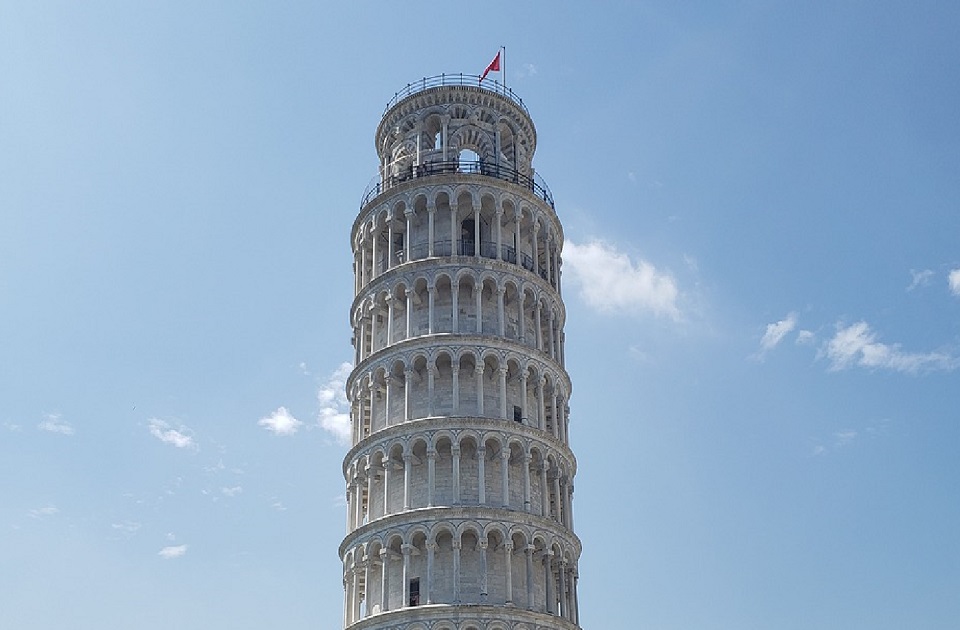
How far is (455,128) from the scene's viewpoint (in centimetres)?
7100

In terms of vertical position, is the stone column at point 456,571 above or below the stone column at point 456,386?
below

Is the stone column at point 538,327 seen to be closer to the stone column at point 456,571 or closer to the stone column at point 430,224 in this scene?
the stone column at point 430,224

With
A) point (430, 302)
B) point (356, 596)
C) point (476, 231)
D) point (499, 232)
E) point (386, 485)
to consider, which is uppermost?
point (499, 232)

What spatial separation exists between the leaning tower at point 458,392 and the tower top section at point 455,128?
0.32ft

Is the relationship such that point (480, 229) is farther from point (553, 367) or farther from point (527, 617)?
point (527, 617)

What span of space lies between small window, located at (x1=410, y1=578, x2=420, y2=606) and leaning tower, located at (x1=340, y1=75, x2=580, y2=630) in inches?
2.3

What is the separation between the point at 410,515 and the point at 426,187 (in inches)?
710

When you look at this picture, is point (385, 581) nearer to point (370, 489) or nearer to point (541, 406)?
point (370, 489)

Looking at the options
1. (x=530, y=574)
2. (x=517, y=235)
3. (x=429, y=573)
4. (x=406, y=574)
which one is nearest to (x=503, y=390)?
(x=530, y=574)

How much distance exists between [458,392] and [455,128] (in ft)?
56.6

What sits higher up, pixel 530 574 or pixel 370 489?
pixel 370 489

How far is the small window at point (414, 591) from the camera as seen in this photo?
57.4m

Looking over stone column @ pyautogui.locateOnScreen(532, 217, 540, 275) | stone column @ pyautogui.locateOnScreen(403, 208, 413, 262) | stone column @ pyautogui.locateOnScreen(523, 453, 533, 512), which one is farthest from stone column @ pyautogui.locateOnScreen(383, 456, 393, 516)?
stone column @ pyautogui.locateOnScreen(532, 217, 540, 275)

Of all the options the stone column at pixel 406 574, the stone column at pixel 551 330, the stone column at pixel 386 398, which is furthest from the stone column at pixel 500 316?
the stone column at pixel 406 574
